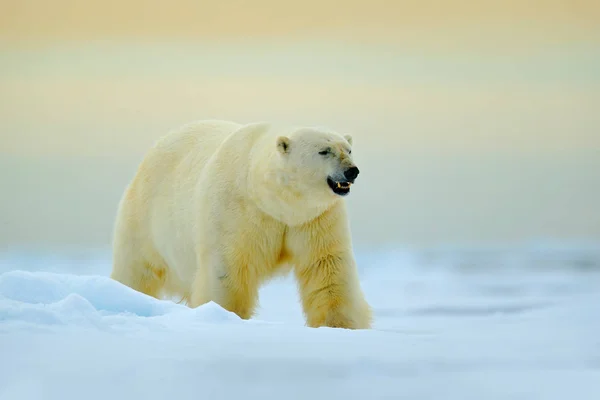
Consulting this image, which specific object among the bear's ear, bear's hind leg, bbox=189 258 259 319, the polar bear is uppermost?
the bear's ear

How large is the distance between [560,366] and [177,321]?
1.74m

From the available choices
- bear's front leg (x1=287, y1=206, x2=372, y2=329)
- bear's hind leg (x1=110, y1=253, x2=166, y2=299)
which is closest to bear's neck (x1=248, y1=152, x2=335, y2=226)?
bear's front leg (x1=287, y1=206, x2=372, y2=329)

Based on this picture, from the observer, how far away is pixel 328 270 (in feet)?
20.7

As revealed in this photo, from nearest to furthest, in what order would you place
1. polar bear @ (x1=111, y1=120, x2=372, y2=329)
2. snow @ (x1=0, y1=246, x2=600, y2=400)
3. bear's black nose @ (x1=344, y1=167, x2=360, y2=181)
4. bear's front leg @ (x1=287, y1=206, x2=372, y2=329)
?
snow @ (x1=0, y1=246, x2=600, y2=400) → bear's black nose @ (x1=344, y1=167, x2=360, y2=181) → polar bear @ (x1=111, y1=120, x2=372, y2=329) → bear's front leg @ (x1=287, y1=206, x2=372, y2=329)

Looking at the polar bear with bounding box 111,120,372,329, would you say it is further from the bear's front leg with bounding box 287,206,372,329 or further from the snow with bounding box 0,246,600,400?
the snow with bounding box 0,246,600,400

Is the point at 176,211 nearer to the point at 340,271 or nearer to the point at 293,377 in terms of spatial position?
the point at 340,271

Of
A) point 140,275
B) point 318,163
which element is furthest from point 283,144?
point 140,275

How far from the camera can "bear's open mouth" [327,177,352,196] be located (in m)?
5.88

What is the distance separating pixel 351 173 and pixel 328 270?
802mm

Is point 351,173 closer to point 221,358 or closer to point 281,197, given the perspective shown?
point 281,197

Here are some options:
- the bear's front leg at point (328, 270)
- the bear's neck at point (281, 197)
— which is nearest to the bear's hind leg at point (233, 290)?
the bear's front leg at point (328, 270)

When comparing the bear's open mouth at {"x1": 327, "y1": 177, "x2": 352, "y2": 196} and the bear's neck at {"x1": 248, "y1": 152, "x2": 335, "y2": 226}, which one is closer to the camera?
the bear's open mouth at {"x1": 327, "y1": 177, "x2": 352, "y2": 196}

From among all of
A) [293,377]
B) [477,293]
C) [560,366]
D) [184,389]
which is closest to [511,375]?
[560,366]

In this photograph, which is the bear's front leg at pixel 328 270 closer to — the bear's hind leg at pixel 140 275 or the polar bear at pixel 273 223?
the polar bear at pixel 273 223
